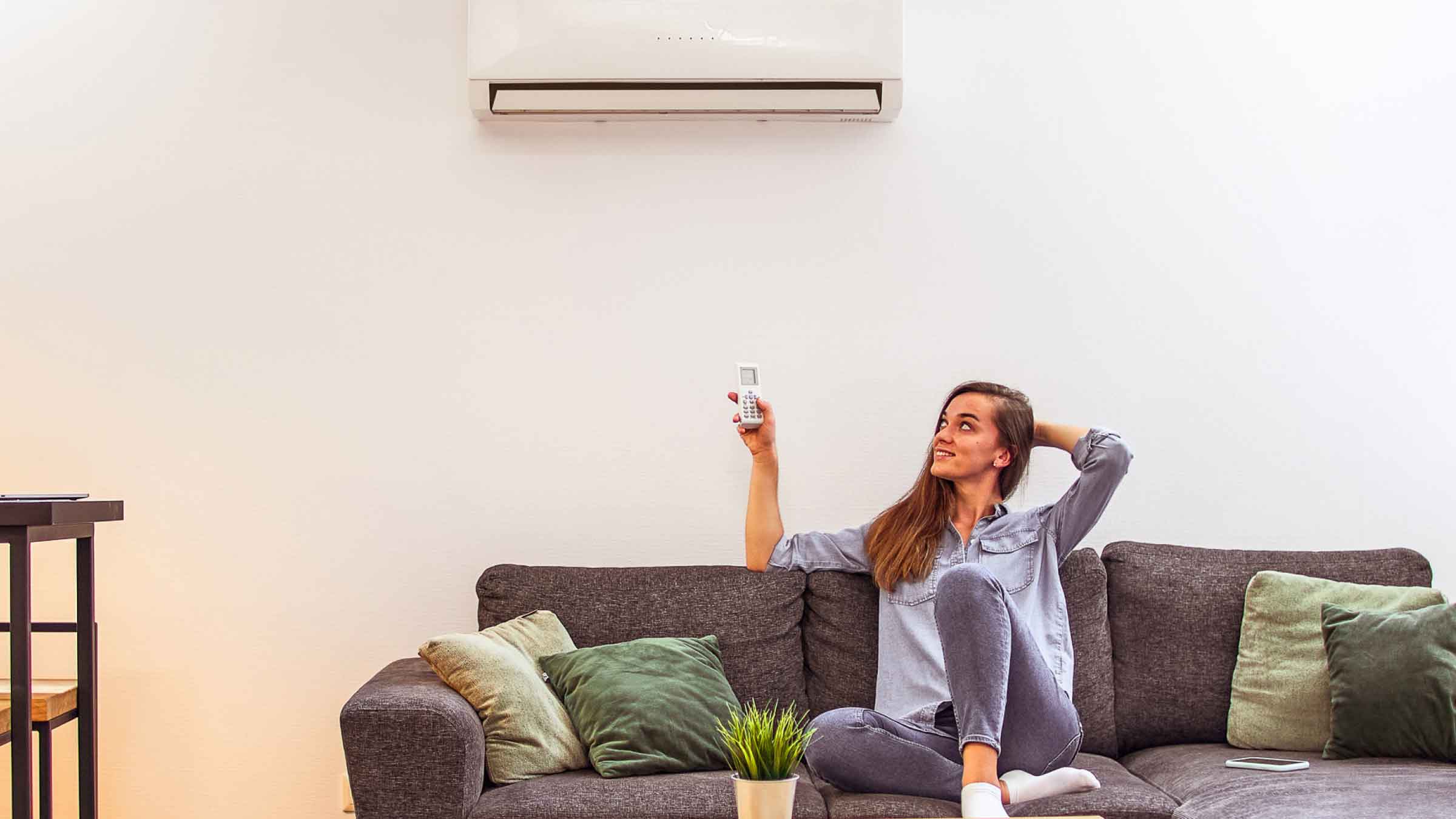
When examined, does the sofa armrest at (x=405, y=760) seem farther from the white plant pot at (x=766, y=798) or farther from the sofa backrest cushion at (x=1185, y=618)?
the sofa backrest cushion at (x=1185, y=618)

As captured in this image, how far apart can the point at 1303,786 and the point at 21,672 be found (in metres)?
2.11

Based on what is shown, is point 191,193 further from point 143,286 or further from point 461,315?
point 461,315

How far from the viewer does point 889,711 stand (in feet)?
7.45

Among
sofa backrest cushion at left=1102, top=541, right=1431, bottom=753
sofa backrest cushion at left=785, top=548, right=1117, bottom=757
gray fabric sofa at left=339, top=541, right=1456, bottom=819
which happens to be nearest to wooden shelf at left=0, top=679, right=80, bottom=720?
gray fabric sofa at left=339, top=541, right=1456, bottom=819

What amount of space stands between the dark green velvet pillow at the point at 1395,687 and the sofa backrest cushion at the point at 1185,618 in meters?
0.21

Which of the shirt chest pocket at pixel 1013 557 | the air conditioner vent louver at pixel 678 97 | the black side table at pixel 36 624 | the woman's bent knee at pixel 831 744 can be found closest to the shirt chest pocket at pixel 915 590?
the shirt chest pocket at pixel 1013 557

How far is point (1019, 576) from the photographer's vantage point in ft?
7.72

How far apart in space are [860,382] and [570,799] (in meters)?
1.27

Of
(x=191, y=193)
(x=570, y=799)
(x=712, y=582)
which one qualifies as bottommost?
(x=570, y=799)

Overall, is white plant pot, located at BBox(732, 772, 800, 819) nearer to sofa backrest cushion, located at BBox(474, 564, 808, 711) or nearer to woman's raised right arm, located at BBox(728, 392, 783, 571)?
sofa backrest cushion, located at BBox(474, 564, 808, 711)

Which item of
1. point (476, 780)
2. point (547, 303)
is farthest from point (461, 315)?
point (476, 780)

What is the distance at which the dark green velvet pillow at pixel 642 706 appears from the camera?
2100 mm

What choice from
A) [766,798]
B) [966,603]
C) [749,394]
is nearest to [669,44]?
[749,394]

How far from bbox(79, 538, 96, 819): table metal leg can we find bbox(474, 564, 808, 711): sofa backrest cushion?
0.73m
